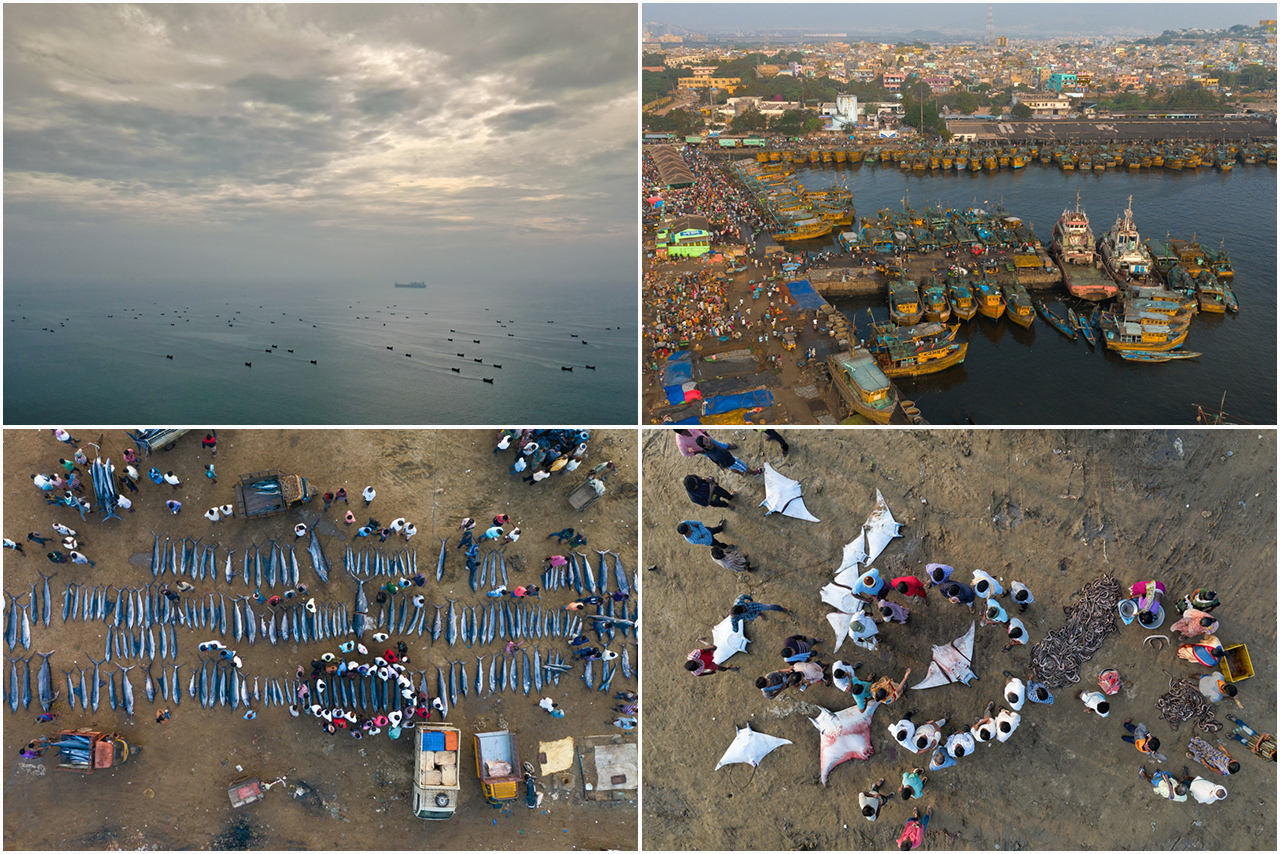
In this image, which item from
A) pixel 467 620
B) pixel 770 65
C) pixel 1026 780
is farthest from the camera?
pixel 770 65

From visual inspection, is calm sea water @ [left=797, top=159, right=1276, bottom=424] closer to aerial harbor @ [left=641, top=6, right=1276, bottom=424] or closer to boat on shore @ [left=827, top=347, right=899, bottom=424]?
aerial harbor @ [left=641, top=6, right=1276, bottom=424]

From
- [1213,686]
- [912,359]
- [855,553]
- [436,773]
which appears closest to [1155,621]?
[1213,686]

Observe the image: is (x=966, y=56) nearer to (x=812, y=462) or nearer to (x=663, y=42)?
(x=663, y=42)

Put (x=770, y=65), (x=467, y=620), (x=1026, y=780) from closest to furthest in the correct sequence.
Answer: (x=1026, y=780) < (x=467, y=620) < (x=770, y=65)

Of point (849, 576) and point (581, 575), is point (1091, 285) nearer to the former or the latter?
point (849, 576)

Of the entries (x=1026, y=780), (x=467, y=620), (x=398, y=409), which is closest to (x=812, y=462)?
(x=1026, y=780)

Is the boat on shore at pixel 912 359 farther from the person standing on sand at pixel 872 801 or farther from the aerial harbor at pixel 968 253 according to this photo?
the person standing on sand at pixel 872 801

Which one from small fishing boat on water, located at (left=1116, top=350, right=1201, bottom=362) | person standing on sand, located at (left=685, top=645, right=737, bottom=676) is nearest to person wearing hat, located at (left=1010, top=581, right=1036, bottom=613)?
person standing on sand, located at (left=685, top=645, right=737, bottom=676)
